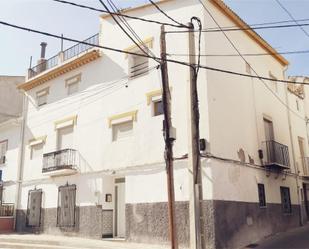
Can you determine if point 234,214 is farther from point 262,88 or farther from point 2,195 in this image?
point 2,195

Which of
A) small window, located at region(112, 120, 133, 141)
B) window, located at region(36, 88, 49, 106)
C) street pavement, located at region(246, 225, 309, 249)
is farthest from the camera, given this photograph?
window, located at region(36, 88, 49, 106)

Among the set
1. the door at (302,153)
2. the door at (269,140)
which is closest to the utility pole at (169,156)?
the door at (269,140)

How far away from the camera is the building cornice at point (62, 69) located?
1669 cm

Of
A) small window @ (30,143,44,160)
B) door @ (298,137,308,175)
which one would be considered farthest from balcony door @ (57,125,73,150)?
door @ (298,137,308,175)

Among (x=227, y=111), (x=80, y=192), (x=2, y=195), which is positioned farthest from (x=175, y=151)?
(x=2, y=195)

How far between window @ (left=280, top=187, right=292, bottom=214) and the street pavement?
52.8 inches

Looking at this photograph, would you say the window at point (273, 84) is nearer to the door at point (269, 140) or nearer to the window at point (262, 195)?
the door at point (269, 140)

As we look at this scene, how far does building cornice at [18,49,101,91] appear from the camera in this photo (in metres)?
16.7

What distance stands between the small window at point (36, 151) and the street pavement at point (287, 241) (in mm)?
11463

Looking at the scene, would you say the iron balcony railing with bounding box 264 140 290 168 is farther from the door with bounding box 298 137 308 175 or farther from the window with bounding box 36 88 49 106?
the window with bounding box 36 88 49 106

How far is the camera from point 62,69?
18141mm

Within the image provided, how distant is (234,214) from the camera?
490 inches

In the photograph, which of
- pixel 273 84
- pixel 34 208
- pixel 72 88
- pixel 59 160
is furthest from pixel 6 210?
pixel 273 84

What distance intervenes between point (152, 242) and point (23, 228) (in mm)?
8833
